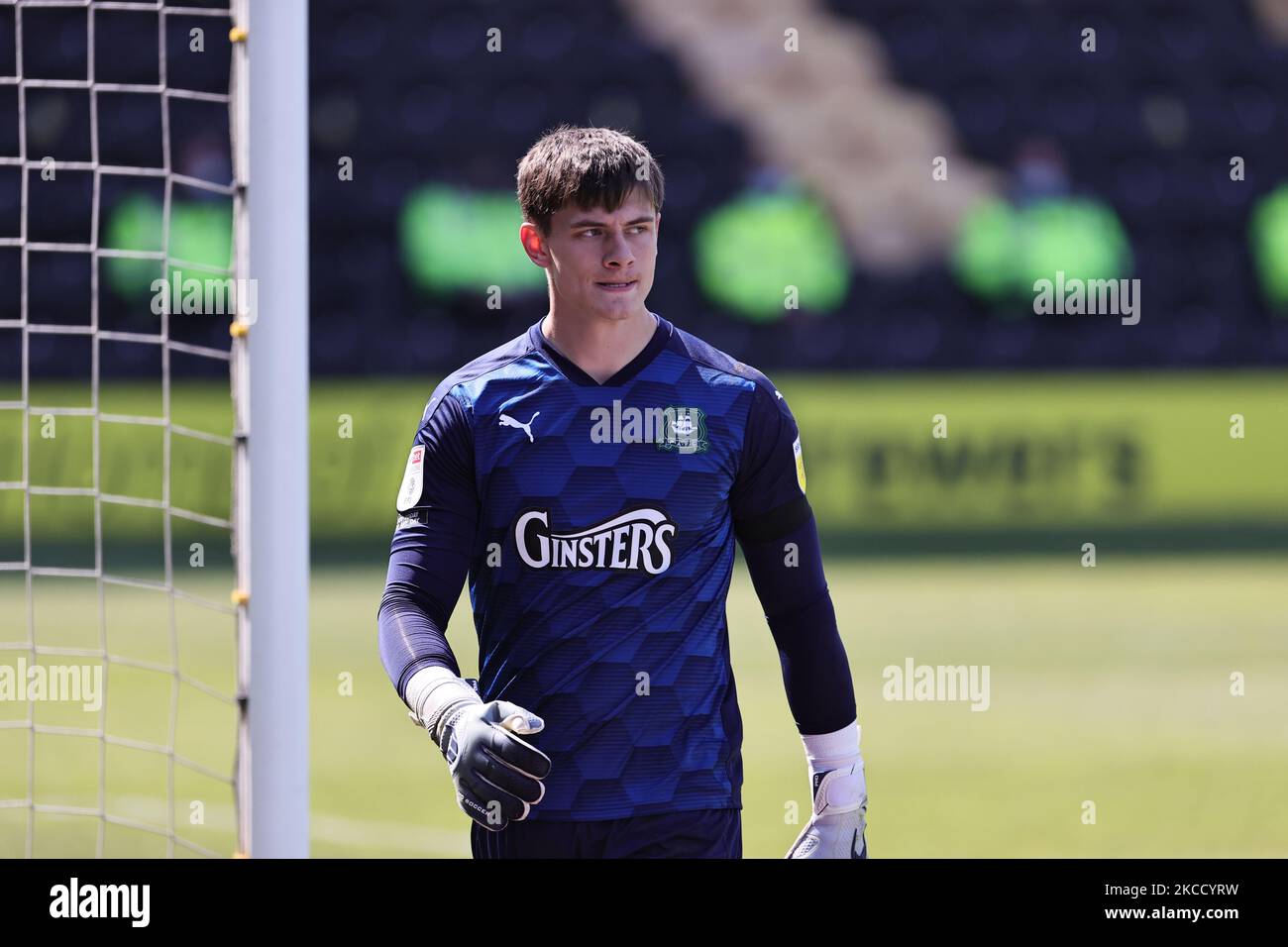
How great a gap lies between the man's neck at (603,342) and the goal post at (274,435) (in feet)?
1.53

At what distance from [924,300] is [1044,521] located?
198cm

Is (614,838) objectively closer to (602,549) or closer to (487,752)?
(487,752)

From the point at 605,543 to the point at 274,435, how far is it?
0.61m

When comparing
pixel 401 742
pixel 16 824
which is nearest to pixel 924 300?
pixel 401 742

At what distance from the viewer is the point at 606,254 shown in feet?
8.48

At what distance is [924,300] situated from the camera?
37.4ft

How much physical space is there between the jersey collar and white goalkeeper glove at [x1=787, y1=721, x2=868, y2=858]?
0.66 metres

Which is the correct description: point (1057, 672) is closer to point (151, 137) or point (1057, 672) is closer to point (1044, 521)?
point (1044, 521)

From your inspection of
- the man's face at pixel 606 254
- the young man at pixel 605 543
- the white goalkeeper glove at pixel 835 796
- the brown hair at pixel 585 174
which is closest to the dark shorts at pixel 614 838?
the young man at pixel 605 543

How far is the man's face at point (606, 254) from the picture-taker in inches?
102

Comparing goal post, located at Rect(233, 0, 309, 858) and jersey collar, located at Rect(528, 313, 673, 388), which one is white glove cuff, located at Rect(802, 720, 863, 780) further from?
goal post, located at Rect(233, 0, 309, 858)

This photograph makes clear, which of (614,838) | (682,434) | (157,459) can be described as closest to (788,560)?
(682,434)

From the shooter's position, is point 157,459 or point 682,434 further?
point 157,459

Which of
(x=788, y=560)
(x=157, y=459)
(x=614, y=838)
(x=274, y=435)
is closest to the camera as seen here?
(x=614, y=838)
